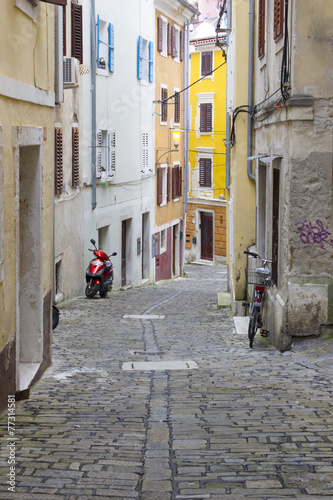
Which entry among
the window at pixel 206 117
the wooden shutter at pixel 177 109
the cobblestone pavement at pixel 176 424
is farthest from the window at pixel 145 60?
the cobblestone pavement at pixel 176 424

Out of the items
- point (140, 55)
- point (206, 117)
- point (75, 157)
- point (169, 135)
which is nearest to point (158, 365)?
point (75, 157)

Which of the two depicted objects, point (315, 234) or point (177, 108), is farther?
point (177, 108)

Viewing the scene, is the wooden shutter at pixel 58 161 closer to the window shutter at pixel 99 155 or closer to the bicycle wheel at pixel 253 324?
the window shutter at pixel 99 155

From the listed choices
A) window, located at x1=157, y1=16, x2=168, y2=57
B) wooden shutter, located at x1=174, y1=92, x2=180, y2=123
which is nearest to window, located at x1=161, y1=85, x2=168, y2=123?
window, located at x1=157, y1=16, x2=168, y2=57

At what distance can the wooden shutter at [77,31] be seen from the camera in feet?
60.3

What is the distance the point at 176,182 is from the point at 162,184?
253 centimetres

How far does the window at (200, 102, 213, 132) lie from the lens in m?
41.8

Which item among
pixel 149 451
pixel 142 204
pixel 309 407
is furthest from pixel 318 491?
pixel 142 204

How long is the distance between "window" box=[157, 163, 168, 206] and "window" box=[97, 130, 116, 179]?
6.73m

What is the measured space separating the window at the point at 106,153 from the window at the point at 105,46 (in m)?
1.88

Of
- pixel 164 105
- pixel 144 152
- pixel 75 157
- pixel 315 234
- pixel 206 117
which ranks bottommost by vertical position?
pixel 315 234

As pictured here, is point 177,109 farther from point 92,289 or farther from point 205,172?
point 92,289

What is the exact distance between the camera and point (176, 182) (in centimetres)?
3269

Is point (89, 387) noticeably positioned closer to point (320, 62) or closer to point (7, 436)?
point (7, 436)
